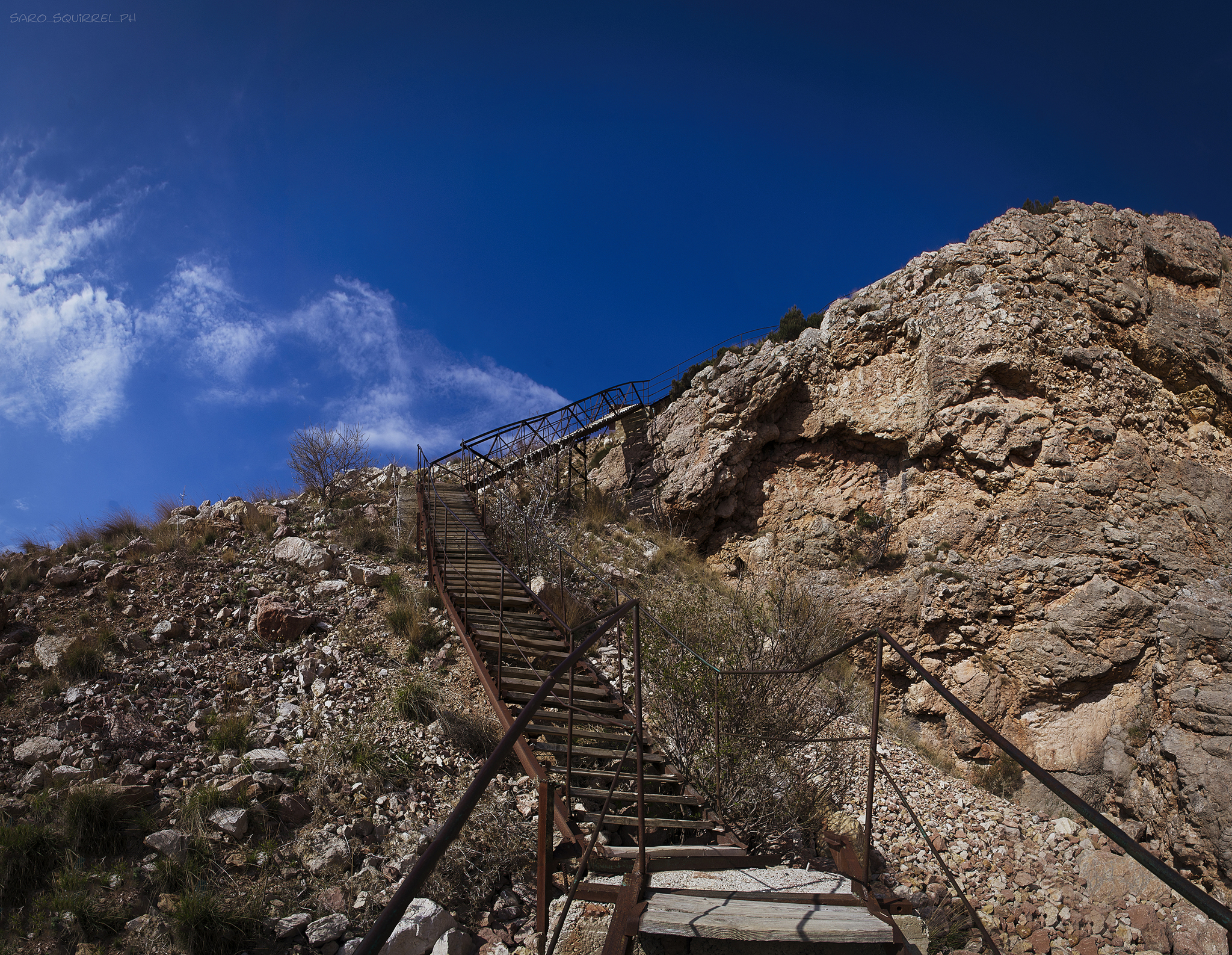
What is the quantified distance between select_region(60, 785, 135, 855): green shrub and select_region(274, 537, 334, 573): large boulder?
5.33m

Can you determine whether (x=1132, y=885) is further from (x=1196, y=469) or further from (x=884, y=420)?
(x=884, y=420)

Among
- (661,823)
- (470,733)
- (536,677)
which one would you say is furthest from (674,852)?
(470,733)

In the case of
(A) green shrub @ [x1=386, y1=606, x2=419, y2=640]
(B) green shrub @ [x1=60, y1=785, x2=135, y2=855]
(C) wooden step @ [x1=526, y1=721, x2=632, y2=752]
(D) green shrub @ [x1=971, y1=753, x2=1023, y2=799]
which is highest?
(A) green shrub @ [x1=386, y1=606, x2=419, y2=640]

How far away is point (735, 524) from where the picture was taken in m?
14.8

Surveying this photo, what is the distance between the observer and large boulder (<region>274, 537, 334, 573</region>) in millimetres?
10719

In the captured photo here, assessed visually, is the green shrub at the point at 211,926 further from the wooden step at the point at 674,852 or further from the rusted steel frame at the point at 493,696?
the wooden step at the point at 674,852

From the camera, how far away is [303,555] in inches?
431

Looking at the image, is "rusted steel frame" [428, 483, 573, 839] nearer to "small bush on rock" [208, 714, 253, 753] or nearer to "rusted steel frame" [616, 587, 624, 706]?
"rusted steel frame" [616, 587, 624, 706]

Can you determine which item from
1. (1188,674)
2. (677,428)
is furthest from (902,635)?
(677,428)

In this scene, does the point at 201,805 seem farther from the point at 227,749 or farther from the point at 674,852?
the point at 674,852

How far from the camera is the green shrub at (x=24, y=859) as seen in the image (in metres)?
4.89

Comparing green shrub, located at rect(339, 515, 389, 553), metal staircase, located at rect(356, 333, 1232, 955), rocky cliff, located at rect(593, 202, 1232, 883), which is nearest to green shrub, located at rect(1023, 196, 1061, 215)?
rocky cliff, located at rect(593, 202, 1232, 883)

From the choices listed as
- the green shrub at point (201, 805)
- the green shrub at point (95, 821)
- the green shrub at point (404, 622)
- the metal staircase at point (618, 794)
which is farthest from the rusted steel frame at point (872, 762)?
the green shrub at point (404, 622)

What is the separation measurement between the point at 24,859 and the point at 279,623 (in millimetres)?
3846
